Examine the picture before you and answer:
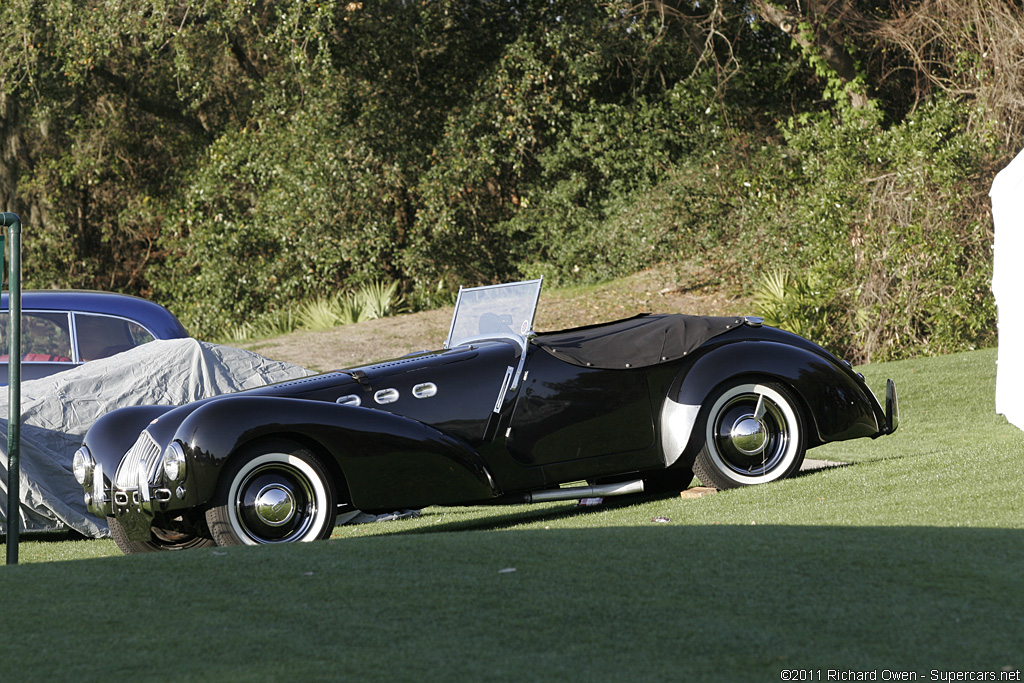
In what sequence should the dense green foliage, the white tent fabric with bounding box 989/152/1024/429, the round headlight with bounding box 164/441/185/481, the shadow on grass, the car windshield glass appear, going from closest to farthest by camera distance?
the shadow on grass
the round headlight with bounding box 164/441/185/481
the car windshield glass
the white tent fabric with bounding box 989/152/1024/429
the dense green foliage

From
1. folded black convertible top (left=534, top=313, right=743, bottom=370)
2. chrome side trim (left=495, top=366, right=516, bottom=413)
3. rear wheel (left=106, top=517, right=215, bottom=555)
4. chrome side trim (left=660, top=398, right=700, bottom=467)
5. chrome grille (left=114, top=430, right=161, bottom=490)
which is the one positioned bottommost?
rear wheel (left=106, top=517, right=215, bottom=555)

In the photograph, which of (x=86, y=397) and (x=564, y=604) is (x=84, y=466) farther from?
(x=564, y=604)

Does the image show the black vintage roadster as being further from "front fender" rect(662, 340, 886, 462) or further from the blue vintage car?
the blue vintage car

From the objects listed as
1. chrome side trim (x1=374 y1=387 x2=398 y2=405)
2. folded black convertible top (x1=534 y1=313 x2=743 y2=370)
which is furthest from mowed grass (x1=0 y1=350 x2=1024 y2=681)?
folded black convertible top (x1=534 y1=313 x2=743 y2=370)

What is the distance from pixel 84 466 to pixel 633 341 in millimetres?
3301

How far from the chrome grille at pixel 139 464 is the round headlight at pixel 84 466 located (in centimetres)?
37

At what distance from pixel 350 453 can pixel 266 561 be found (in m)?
1.18

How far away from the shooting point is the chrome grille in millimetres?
5551

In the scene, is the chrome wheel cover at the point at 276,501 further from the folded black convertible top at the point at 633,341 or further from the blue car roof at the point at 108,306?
the blue car roof at the point at 108,306

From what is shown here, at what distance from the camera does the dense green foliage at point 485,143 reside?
16531 mm

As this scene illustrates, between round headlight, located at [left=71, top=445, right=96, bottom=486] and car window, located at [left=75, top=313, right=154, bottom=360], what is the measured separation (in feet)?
15.2

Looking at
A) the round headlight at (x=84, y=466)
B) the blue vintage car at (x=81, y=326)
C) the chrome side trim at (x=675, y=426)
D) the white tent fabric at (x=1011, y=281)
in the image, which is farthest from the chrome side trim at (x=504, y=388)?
the blue vintage car at (x=81, y=326)

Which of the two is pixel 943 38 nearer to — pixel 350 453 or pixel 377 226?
pixel 377 226

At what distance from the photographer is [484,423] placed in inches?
247
